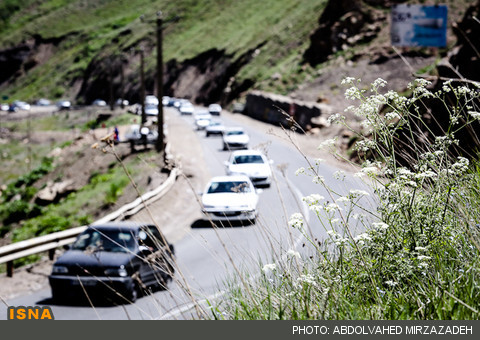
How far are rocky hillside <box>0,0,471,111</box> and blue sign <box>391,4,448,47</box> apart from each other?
1.79 m

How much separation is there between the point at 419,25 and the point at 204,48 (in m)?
64.1

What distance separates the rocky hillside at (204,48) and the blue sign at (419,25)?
179cm

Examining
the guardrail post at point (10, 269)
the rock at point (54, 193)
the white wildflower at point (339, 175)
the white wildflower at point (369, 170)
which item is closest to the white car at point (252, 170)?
the guardrail post at point (10, 269)

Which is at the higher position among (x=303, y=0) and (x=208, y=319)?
(x=208, y=319)

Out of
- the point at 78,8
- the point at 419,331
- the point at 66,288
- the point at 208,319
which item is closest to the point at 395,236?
the point at 419,331

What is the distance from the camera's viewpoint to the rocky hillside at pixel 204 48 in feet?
195

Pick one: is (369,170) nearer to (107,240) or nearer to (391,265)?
(391,265)

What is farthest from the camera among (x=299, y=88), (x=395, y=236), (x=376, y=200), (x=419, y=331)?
(x=299, y=88)

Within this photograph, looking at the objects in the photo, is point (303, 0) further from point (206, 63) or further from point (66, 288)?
point (66, 288)

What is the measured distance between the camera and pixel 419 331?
11.3 ft

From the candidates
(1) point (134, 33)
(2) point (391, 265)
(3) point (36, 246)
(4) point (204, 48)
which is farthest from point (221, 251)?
(1) point (134, 33)

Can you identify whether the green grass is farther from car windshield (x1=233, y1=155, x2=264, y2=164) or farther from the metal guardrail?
the metal guardrail

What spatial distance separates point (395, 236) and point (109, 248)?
819cm

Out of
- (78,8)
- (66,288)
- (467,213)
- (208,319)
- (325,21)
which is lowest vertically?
(78,8)
